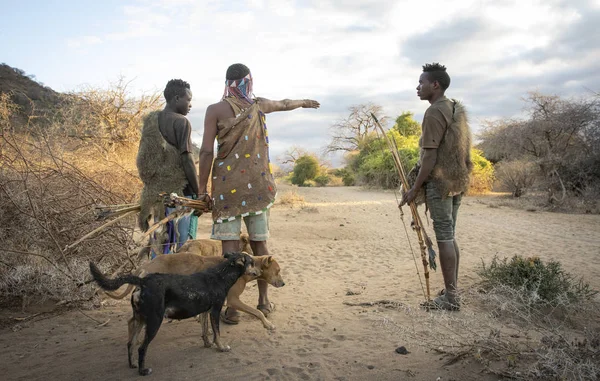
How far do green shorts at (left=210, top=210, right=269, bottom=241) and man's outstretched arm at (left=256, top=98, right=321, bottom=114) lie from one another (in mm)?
1043

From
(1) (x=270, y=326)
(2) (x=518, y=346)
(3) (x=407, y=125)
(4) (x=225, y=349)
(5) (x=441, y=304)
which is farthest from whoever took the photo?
(3) (x=407, y=125)

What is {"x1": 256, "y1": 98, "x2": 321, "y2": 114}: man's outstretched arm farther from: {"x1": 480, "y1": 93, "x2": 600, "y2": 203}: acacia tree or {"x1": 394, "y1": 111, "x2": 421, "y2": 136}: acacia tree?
{"x1": 394, "y1": 111, "x2": 421, "y2": 136}: acacia tree

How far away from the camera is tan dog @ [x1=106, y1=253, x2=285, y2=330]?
3650 mm

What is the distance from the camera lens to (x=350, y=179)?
29.5 meters

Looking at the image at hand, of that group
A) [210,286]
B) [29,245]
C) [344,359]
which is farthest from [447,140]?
[29,245]

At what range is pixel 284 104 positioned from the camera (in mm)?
4457

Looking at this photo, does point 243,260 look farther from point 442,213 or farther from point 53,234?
point 53,234

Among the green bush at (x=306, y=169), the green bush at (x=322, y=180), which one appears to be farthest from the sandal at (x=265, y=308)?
the green bush at (x=306, y=169)

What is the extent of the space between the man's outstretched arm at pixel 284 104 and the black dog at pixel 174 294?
1492mm

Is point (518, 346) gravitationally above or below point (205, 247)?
below

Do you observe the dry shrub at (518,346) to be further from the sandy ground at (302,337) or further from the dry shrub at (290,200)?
the dry shrub at (290,200)

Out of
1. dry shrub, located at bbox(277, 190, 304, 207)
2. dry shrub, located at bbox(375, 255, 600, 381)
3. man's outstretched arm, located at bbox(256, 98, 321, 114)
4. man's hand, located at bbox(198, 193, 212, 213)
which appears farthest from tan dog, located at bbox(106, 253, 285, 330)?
dry shrub, located at bbox(277, 190, 304, 207)

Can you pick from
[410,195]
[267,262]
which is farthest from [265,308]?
[410,195]

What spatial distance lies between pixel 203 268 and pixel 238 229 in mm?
518
